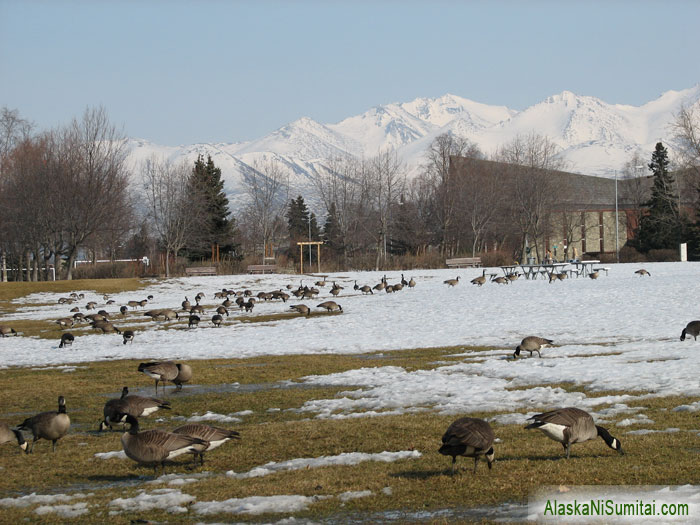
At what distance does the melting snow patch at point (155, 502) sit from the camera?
7.37 m

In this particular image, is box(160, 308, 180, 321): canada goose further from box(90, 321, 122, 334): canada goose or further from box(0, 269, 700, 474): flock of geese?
box(0, 269, 700, 474): flock of geese

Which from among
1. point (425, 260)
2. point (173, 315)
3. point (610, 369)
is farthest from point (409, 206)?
point (610, 369)

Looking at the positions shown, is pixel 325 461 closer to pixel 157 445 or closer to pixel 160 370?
pixel 157 445

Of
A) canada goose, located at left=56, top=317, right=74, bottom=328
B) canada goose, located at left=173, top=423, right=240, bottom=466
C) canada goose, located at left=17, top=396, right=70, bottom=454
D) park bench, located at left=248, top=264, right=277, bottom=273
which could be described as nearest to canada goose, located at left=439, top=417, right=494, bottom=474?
canada goose, located at left=173, top=423, right=240, bottom=466

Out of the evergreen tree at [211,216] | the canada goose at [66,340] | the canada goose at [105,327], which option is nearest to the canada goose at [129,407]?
the canada goose at [66,340]

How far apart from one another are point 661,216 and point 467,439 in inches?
3145

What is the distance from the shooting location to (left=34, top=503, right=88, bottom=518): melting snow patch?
24.2 feet

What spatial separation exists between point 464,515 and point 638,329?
16.7 meters

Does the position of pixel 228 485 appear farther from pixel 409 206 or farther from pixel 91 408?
pixel 409 206

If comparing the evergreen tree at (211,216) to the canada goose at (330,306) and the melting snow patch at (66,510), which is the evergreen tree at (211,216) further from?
the melting snow patch at (66,510)

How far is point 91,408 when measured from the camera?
14.2 meters

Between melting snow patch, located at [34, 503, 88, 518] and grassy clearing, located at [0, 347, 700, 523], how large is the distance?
89mm

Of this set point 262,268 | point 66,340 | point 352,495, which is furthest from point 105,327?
point 262,268

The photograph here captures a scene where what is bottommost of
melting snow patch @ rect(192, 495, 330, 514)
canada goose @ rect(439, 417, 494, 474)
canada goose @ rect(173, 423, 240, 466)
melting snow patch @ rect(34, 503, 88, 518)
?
melting snow patch @ rect(34, 503, 88, 518)
